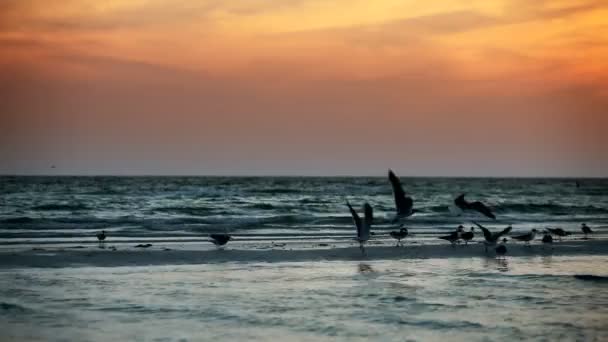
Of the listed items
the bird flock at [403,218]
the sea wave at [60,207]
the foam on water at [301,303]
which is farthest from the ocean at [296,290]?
the sea wave at [60,207]

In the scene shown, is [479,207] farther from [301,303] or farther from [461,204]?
[301,303]

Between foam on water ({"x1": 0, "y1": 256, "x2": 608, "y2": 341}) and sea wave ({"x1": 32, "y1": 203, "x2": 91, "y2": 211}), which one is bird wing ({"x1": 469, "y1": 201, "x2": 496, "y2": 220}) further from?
sea wave ({"x1": 32, "y1": 203, "x2": 91, "y2": 211})

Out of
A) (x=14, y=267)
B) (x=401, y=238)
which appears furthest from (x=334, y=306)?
(x=401, y=238)

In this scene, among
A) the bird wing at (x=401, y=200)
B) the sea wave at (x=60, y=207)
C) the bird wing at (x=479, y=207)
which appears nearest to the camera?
the bird wing at (x=401, y=200)

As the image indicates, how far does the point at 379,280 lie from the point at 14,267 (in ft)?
20.5

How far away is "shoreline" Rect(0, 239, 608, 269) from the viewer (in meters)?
14.1

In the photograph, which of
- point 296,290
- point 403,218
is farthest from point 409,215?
point 296,290

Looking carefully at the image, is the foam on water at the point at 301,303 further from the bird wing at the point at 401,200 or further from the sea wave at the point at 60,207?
the sea wave at the point at 60,207

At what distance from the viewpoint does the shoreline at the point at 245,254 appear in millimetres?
14078

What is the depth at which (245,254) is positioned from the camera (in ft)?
51.6

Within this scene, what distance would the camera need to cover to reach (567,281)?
11844 millimetres

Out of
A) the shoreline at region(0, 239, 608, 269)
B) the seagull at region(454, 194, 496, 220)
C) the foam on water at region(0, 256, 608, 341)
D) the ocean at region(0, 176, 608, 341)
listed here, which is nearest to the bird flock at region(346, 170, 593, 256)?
the seagull at region(454, 194, 496, 220)

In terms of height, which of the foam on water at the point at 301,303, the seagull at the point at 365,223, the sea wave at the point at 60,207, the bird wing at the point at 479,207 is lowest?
the foam on water at the point at 301,303

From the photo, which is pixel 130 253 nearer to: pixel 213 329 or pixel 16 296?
pixel 16 296
